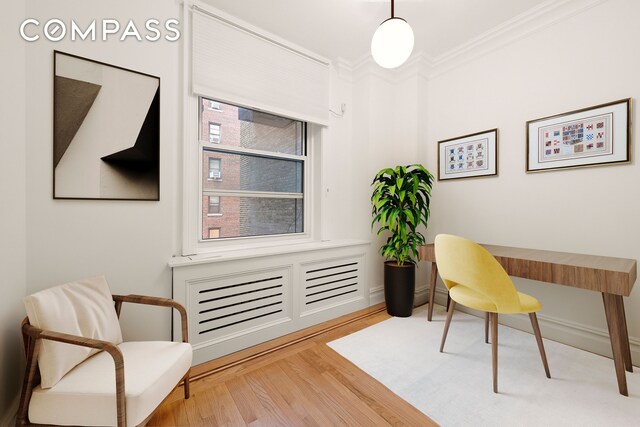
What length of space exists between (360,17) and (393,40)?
830mm

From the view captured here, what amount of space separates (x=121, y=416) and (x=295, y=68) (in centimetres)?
278

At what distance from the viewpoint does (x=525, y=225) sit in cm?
238

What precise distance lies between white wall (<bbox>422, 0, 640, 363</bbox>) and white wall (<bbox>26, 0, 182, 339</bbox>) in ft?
9.11

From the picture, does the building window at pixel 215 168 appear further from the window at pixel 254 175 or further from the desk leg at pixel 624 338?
the desk leg at pixel 624 338

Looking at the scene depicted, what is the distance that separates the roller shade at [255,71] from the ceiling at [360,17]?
13 centimetres

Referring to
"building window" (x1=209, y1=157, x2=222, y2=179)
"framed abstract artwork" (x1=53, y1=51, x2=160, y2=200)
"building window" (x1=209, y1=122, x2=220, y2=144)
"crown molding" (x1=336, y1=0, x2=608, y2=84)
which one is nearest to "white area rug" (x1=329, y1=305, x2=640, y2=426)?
"building window" (x1=209, y1=157, x2=222, y2=179)

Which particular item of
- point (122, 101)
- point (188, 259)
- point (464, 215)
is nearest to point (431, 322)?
point (464, 215)

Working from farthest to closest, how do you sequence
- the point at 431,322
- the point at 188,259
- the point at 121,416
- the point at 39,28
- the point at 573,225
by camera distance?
the point at 431,322
the point at 573,225
the point at 188,259
the point at 39,28
the point at 121,416

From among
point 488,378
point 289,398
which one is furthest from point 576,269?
point 289,398

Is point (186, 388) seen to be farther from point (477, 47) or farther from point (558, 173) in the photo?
point (477, 47)

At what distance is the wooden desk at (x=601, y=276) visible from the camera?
150 cm

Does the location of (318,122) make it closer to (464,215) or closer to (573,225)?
(464,215)

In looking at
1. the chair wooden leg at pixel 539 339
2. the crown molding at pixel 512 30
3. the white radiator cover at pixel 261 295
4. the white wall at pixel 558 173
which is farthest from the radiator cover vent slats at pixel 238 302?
the crown molding at pixel 512 30

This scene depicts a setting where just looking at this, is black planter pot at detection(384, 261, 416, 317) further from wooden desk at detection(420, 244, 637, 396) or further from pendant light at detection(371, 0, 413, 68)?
pendant light at detection(371, 0, 413, 68)
